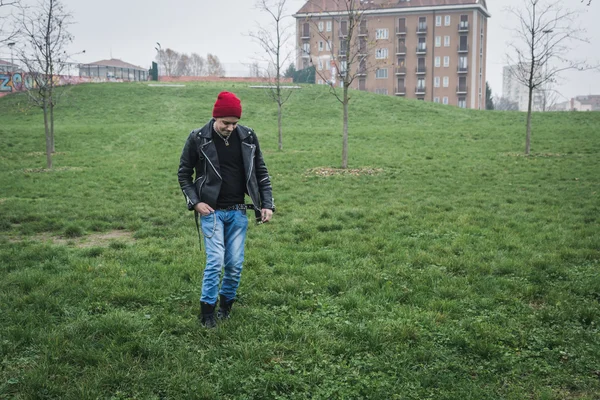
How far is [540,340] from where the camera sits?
14.9ft

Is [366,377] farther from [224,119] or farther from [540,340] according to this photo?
[224,119]

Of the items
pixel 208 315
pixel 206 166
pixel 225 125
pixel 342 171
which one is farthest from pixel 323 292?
pixel 342 171

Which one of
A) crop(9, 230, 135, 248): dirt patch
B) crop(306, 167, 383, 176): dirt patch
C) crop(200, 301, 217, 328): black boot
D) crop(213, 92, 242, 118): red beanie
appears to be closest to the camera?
crop(213, 92, 242, 118): red beanie

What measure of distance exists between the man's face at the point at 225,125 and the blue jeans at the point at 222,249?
784mm

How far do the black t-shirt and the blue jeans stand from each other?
13 centimetres

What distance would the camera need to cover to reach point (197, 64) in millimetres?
132750

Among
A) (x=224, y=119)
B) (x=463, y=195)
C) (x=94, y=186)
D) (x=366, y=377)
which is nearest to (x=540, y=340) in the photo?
(x=366, y=377)

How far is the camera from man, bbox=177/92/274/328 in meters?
4.78

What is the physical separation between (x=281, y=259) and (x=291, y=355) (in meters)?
2.83

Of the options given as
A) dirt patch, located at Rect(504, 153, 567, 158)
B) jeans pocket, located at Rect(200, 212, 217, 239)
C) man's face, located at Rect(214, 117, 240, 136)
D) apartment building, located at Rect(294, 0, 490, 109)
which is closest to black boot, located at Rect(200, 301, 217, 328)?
jeans pocket, located at Rect(200, 212, 217, 239)

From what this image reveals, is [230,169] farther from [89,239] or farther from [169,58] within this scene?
[169,58]

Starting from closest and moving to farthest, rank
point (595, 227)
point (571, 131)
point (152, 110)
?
point (595, 227) < point (571, 131) < point (152, 110)

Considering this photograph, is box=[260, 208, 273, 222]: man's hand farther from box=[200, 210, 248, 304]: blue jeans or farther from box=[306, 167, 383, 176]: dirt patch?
box=[306, 167, 383, 176]: dirt patch

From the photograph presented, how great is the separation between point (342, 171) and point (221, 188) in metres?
11.6
